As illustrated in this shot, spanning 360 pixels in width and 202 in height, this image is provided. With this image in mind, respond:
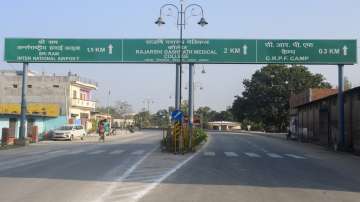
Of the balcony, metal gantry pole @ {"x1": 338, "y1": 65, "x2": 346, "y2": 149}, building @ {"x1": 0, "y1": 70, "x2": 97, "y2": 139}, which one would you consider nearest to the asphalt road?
metal gantry pole @ {"x1": 338, "y1": 65, "x2": 346, "y2": 149}

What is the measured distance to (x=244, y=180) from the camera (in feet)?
60.0

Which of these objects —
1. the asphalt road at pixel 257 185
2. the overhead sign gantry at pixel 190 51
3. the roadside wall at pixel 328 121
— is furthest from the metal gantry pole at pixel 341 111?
the asphalt road at pixel 257 185

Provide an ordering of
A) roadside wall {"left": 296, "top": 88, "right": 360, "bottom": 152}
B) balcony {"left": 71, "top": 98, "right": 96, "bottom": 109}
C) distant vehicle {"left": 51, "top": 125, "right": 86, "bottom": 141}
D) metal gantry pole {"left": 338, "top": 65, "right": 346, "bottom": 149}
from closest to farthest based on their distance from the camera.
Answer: roadside wall {"left": 296, "top": 88, "right": 360, "bottom": 152}
metal gantry pole {"left": 338, "top": 65, "right": 346, "bottom": 149}
distant vehicle {"left": 51, "top": 125, "right": 86, "bottom": 141}
balcony {"left": 71, "top": 98, "right": 96, "bottom": 109}

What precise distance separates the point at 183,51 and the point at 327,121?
16502 millimetres

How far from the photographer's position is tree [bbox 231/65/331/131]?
112 meters

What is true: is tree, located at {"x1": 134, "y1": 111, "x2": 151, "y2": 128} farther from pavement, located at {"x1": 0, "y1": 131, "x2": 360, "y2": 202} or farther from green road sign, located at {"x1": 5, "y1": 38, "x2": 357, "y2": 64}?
pavement, located at {"x1": 0, "y1": 131, "x2": 360, "y2": 202}

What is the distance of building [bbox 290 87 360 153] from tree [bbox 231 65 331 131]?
125 ft

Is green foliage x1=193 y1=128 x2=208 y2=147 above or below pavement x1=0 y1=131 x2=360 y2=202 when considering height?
above

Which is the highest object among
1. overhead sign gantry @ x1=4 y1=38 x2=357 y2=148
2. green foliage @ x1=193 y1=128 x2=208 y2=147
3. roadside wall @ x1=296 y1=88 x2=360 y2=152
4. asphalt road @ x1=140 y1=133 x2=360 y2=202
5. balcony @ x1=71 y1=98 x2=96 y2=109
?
overhead sign gantry @ x1=4 y1=38 x2=357 y2=148

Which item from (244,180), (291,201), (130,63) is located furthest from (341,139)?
(291,201)

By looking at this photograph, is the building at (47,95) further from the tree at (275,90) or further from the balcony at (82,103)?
the tree at (275,90)

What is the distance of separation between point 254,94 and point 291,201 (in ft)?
334

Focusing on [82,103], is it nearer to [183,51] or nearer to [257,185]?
[183,51]

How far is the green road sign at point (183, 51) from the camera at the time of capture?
40.8 metres
